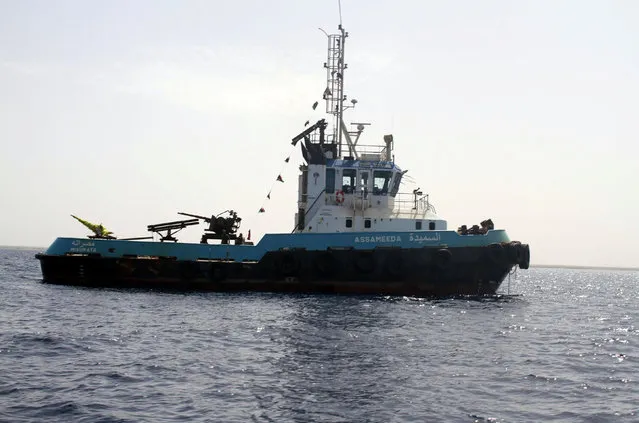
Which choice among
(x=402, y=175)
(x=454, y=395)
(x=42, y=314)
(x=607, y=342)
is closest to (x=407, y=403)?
(x=454, y=395)

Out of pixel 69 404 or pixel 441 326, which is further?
pixel 441 326

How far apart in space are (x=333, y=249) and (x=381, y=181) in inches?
171

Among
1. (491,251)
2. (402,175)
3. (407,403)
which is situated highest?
(402,175)

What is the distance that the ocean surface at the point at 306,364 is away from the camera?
35.8 ft

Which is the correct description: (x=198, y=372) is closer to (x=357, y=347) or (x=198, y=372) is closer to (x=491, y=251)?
(x=357, y=347)

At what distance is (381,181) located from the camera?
30.0m

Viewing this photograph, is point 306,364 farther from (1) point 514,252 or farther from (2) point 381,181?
(2) point 381,181

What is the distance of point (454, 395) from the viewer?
11992mm

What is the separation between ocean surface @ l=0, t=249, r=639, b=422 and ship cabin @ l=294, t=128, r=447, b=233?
17.3ft

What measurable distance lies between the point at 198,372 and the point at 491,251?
55.9 feet

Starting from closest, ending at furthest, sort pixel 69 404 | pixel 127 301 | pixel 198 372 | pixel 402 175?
1. pixel 69 404
2. pixel 198 372
3. pixel 127 301
4. pixel 402 175

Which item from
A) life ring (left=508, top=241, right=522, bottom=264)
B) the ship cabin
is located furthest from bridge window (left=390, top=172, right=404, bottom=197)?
life ring (left=508, top=241, right=522, bottom=264)

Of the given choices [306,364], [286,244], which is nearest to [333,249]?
[286,244]

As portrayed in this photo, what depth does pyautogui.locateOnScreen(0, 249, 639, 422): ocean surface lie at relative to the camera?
10.9 m
